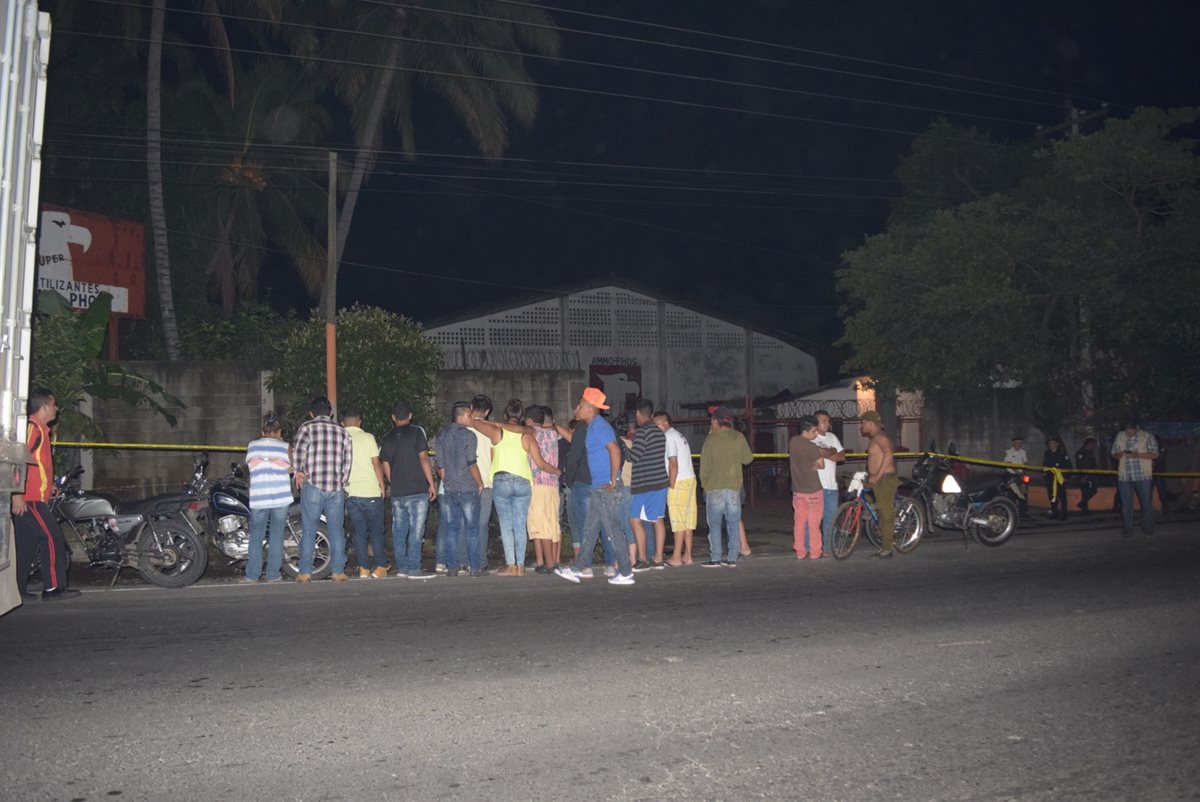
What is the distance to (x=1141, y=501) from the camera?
1448cm

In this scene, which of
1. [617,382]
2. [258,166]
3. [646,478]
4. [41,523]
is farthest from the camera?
[617,382]

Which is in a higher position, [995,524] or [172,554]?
[172,554]

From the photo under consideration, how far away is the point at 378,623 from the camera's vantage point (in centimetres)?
796

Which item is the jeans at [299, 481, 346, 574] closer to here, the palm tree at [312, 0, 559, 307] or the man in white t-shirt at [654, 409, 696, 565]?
the man in white t-shirt at [654, 409, 696, 565]

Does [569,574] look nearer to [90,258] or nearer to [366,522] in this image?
[366,522]

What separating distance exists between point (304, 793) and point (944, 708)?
328 centimetres

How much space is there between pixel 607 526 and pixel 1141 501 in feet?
27.2

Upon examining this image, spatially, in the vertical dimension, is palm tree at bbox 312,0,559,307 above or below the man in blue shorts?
above

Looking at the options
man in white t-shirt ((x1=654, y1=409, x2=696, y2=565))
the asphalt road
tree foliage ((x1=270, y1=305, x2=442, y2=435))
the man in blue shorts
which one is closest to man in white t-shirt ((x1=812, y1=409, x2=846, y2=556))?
man in white t-shirt ((x1=654, y1=409, x2=696, y2=565))

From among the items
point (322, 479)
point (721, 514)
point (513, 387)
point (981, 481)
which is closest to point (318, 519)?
point (322, 479)

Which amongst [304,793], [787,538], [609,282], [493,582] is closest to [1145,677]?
[304,793]

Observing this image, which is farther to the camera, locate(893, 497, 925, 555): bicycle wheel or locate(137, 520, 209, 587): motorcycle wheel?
locate(893, 497, 925, 555): bicycle wheel

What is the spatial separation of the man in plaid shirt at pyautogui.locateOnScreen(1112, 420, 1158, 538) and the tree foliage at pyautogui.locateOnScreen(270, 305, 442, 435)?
1038cm

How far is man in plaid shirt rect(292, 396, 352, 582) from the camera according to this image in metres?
10.4
